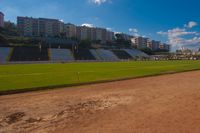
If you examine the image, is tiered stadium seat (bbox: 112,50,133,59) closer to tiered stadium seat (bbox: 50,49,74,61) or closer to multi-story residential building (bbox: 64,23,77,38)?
tiered stadium seat (bbox: 50,49,74,61)

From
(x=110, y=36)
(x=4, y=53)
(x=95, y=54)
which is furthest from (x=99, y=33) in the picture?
(x=4, y=53)

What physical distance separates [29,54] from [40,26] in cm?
9370

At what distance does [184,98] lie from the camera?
12.1 metres

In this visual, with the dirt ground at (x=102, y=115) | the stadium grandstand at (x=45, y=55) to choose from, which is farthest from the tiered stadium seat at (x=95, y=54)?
the dirt ground at (x=102, y=115)

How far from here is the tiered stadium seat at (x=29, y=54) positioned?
3042 inches

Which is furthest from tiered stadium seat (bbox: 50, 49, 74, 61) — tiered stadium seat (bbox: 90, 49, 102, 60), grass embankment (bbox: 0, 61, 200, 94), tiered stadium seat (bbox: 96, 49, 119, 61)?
grass embankment (bbox: 0, 61, 200, 94)

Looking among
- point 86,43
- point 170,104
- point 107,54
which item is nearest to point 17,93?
point 170,104

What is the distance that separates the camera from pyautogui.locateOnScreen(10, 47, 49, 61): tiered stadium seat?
77269 millimetres

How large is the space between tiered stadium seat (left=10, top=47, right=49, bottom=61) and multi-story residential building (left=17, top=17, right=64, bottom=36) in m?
77.5

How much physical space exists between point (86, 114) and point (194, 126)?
3.56 metres

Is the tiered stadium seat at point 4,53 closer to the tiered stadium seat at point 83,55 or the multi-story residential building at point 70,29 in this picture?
the tiered stadium seat at point 83,55

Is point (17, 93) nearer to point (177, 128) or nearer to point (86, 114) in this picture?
point (86, 114)

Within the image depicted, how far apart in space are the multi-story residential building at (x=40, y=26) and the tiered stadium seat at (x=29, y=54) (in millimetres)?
77470

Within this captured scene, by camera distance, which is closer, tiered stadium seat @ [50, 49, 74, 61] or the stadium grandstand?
the stadium grandstand
